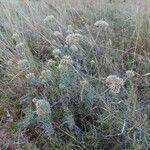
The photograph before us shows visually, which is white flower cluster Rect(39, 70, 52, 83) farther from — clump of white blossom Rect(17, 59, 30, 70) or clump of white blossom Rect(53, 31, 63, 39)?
clump of white blossom Rect(53, 31, 63, 39)

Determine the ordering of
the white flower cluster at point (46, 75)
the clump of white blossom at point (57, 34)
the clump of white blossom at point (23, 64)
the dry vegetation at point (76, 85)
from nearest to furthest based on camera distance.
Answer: the dry vegetation at point (76, 85) → the white flower cluster at point (46, 75) → the clump of white blossom at point (23, 64) → the clump of white blossom at point (57, 34)

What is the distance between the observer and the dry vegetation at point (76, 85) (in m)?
2.29

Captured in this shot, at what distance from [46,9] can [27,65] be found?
147 centimetres

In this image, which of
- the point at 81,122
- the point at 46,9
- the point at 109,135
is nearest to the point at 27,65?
the point at 81,122

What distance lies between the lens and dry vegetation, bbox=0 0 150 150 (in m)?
2.29

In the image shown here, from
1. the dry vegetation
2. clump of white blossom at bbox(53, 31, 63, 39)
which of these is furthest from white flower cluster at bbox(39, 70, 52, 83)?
clump of white blossom at bbox(53, 31, 63, 39)

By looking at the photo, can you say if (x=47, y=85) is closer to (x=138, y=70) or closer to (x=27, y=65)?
(x=27, y=65)

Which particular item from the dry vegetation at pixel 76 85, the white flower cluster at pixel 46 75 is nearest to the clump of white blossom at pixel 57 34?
the dry vegetation at pixel 76 85

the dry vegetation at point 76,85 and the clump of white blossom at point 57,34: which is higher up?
the clump of white blossom at point 57,34

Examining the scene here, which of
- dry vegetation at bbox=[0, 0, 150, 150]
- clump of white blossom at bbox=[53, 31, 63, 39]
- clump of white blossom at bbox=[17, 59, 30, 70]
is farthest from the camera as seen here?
clump of white blossom at bbox=[53, 31, 63, 39]

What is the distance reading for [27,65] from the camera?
9.04ft

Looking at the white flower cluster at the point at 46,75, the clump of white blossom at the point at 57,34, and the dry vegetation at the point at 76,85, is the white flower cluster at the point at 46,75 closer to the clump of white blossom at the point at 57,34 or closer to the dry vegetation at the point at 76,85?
the dry vegetation at the point at 76,85

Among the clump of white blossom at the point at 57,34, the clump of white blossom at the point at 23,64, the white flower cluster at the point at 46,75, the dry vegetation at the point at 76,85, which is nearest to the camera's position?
the dry vegetation at the point at 76,85

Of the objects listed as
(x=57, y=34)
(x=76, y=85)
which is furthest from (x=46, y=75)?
(x=57, y=34)
